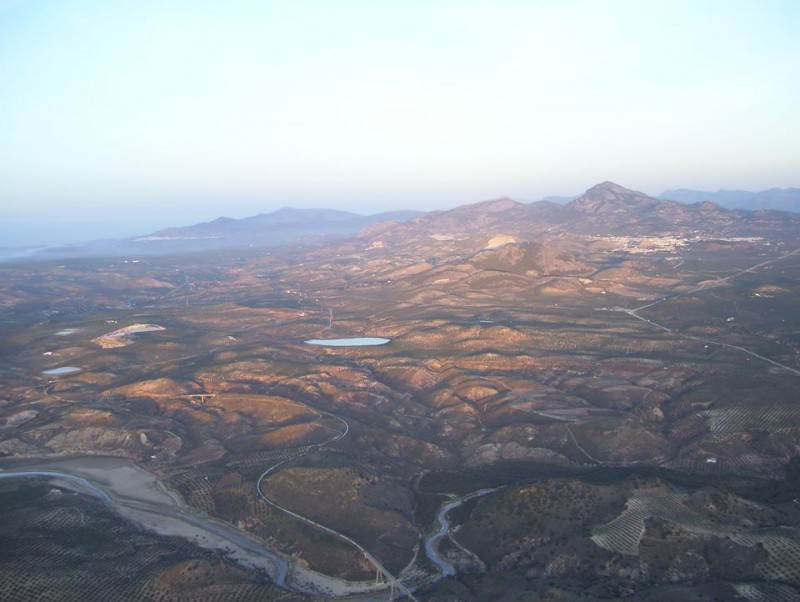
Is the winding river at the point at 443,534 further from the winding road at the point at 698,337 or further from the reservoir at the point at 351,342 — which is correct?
the reservoir at the point at 351,342

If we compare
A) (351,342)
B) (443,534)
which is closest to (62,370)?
(351,342)

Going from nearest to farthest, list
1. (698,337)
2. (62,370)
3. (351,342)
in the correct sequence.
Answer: (62,370) < (698,337) < (351,342)

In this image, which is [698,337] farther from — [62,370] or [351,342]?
[62,370]

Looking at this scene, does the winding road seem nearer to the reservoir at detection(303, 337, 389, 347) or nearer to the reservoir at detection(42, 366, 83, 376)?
the reservoir at detection(303, 337, 389, 347)

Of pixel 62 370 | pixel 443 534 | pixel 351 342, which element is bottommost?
pixel 443 534

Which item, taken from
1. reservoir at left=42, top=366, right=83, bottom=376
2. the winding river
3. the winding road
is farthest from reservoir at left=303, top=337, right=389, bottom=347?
the winding river

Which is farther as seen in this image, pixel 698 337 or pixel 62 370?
pixel 698 337

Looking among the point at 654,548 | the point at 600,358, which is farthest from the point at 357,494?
the point at 600,358

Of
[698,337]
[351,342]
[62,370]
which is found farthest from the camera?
[351,342]

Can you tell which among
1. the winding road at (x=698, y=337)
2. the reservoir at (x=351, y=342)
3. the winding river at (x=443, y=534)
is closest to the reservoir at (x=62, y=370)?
the reservoir at (x=351, y=342)
